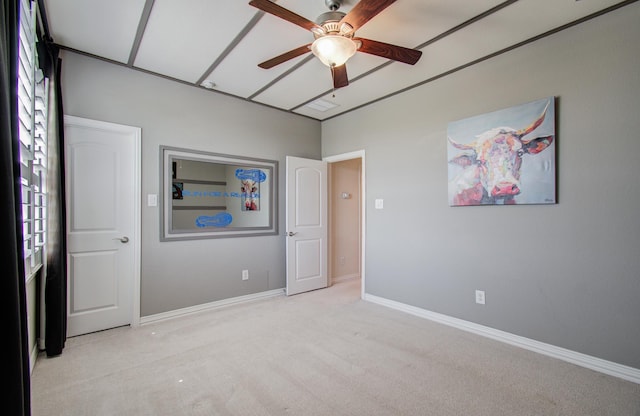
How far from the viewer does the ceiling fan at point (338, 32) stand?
177 centimetres

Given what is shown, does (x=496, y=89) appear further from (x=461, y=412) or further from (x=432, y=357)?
(x=461, y=412)

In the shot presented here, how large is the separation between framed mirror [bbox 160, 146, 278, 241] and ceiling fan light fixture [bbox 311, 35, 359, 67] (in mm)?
2089

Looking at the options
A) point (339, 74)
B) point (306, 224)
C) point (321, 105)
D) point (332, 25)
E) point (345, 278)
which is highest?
point (321, 105)

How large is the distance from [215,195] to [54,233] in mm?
1595

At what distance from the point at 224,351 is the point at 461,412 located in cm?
182

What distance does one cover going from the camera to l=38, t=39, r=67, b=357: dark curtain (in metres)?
2.42

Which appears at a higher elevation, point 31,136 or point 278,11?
point 278,11

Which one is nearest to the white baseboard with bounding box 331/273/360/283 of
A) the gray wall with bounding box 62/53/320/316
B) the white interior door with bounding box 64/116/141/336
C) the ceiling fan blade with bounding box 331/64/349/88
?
the gray wall with bounding box 62/53/320/316

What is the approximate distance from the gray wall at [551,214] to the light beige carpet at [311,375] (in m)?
0.33

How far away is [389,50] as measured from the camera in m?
2.18

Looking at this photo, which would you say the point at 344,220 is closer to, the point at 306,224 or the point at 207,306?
the point at 306,224

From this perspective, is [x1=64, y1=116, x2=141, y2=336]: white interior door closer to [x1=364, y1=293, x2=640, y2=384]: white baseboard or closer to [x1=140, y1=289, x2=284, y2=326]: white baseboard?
[x1=140, y1=289, x2=284, y2=326]: white baseboard

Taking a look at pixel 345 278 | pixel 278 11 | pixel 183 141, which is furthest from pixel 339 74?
pixel 345 278

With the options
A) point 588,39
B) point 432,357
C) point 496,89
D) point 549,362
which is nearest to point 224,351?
point 432,357
